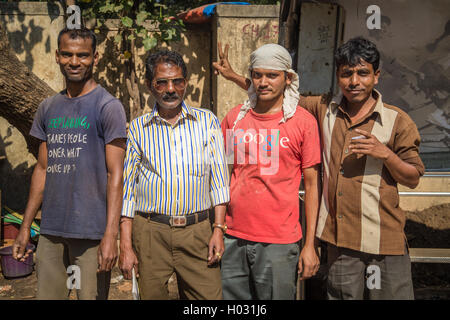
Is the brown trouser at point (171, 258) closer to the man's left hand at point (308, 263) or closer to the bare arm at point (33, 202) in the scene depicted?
the man's left hand at point (308, 263)

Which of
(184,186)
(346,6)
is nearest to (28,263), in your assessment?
(184,186)

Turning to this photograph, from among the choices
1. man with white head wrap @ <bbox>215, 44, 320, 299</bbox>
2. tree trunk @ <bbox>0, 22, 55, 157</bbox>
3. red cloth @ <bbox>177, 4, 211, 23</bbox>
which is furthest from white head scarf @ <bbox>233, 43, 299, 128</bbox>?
red cloth @ <bbox>177, 4, 211, 23</bbox>

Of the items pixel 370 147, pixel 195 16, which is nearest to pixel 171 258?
pixel 370 147

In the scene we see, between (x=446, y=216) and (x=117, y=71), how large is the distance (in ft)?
15.4

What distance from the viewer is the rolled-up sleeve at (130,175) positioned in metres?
2.50

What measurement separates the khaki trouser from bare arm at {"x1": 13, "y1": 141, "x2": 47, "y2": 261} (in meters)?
0.14

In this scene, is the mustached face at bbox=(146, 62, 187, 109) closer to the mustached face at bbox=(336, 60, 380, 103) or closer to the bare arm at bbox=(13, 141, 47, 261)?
the bare arm at bbox=(13, 141, 47, 261)

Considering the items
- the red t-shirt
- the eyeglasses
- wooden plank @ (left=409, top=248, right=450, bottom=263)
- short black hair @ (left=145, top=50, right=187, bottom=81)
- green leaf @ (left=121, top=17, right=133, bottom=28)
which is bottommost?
wooden plank @ (left=409, top=248, right=450, bottom=263)

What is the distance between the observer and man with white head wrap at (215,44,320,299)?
249 centimetres

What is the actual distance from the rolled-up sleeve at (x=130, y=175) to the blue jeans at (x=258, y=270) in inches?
24.0

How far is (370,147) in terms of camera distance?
2.29 m

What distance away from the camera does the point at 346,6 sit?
414cm

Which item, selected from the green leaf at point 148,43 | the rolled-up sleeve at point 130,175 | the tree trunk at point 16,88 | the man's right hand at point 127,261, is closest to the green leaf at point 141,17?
the green leaf at point 148,43
